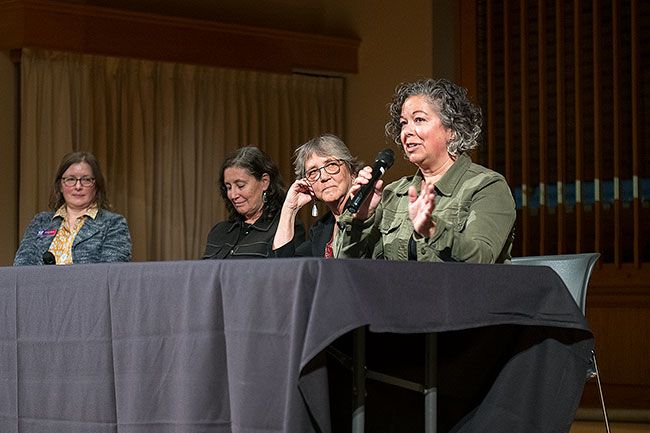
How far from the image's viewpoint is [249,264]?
252cm

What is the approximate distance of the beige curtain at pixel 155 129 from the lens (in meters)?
6.75

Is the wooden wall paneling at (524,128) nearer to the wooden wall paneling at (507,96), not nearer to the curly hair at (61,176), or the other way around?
the wooden wall paneling at (507,96)

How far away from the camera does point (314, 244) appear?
436 cm

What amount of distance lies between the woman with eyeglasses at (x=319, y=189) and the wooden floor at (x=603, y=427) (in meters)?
1.98

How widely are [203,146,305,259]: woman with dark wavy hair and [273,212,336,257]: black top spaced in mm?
277

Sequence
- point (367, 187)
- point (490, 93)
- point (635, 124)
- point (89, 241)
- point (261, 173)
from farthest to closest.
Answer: point (490, 93) → point (635, 124) → point (89, 241) → point (261, 173) → point (367, 187)

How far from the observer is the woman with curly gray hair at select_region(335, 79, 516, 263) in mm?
3047

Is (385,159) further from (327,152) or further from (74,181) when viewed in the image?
(74,181)

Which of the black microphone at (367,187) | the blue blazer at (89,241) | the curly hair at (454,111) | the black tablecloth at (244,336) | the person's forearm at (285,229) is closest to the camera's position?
the black tablecloth at (244,336)

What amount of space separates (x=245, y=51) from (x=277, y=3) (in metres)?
0.55

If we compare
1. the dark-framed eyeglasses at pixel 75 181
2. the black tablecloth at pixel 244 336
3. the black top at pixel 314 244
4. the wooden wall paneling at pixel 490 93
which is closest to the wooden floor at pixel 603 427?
the wooden wall paneling at pixel 490 93

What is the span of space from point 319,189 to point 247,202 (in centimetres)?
59

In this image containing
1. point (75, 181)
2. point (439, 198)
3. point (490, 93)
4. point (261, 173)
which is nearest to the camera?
point (439, 198)

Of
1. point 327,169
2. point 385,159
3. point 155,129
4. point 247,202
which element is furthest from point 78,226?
point 385,159
